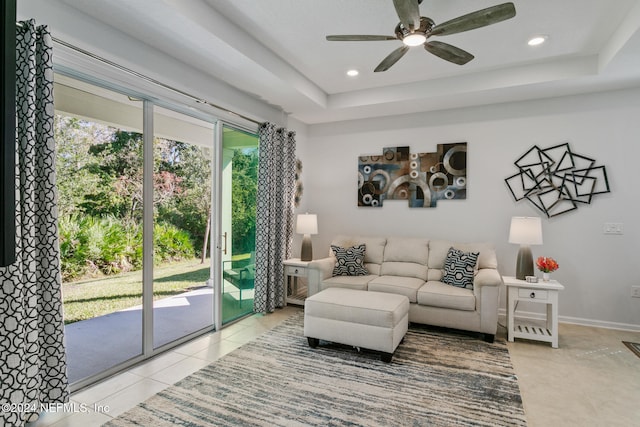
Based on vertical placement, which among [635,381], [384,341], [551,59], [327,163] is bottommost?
[635,381]

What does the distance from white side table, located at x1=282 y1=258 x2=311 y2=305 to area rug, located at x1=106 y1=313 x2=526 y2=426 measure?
Answer: 1213mm

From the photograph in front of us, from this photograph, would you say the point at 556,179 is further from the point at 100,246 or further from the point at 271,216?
the point at 100,246

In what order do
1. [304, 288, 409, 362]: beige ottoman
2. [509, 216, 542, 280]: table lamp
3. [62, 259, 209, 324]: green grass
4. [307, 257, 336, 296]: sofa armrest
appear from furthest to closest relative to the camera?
[307, 257, 336, 296]: sofa armrest → [509, 216, 542, 280]: table lamp → [304, 288, 409, 362]: beige ottoman → [62, 259, 209, 324]: green grass

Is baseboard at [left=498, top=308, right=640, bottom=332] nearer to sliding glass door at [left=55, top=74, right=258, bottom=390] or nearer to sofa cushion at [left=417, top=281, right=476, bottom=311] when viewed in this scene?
sofa cushion at [left=417, top=281, right=476, bottom=311]

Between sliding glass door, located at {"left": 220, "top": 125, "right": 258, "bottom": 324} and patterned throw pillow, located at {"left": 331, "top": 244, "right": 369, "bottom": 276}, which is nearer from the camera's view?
sliding glass door, located at {"left": 220, "top": 125, "right": 258, "bottom": 324}

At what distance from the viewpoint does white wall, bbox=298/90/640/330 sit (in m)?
3.74

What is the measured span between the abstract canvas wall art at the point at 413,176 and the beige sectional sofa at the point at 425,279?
0.63 meters

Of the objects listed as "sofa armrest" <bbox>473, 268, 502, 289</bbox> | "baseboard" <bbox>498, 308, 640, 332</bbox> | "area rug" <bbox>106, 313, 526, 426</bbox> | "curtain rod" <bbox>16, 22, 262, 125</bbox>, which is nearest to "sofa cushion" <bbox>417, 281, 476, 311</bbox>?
"sofa armrest" <bbox>473, 268, 502, 289</bbox>

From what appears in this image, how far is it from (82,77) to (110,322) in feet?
7.90

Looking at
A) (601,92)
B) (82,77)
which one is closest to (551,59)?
(601,92)

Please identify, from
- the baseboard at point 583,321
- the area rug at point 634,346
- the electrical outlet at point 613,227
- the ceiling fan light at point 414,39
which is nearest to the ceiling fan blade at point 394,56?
the ceiling fan light at point 414,39

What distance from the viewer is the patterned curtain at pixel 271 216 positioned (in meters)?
4.18

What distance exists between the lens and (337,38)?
233 centimetres

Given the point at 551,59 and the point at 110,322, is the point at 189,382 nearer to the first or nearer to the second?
the point at 110,322
